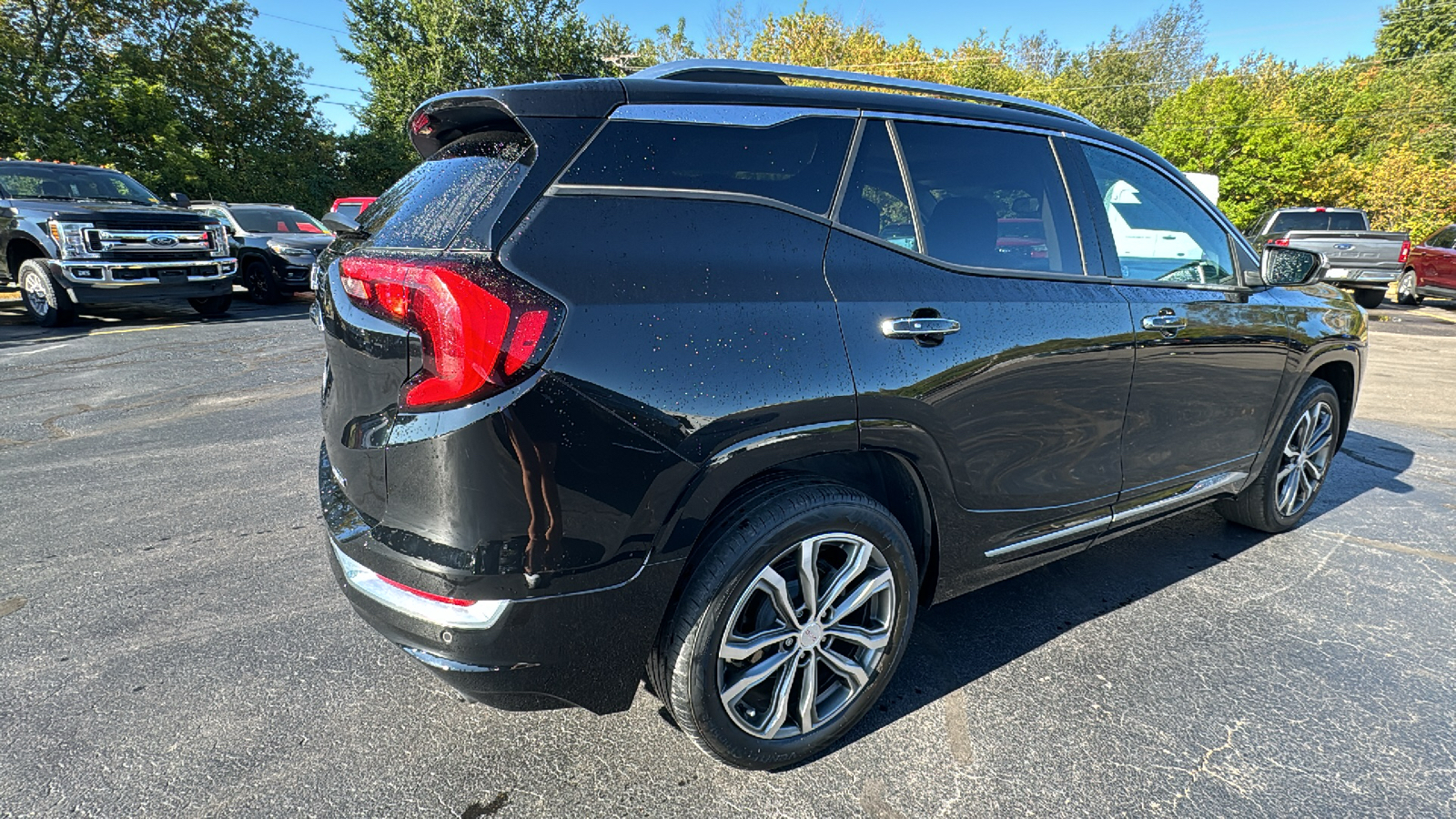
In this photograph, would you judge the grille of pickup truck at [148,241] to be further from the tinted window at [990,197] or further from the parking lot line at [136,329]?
the tinted window at [990,197]

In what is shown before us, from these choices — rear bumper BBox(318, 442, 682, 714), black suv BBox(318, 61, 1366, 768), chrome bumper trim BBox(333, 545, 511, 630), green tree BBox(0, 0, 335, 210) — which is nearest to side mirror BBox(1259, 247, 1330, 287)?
black suv BBox(318, 61, 1366, 768)

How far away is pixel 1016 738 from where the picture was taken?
2242 mm

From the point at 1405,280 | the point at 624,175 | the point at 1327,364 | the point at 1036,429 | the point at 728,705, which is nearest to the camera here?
the point at 624,175

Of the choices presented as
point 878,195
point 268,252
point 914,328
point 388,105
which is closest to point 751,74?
point 878,195

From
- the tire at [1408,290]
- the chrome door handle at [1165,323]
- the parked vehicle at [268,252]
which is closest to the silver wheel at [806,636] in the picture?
the chrome door handle at [1165,323]

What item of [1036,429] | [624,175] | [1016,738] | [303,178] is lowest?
[1016,738]

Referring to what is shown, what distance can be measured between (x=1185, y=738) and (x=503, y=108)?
2.63 metres

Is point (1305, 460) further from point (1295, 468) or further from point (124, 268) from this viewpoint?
point (124, 268)

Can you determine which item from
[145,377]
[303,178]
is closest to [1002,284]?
[145,377]

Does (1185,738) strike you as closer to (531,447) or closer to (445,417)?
(531,447)

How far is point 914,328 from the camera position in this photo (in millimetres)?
2096

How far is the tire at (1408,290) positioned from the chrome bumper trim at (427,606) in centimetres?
2073

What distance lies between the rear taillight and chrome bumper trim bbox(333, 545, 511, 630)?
0.45 metres

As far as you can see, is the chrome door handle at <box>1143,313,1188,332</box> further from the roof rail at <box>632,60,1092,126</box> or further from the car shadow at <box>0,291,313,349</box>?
the car shadow at <box>0,291,313,349</box>
